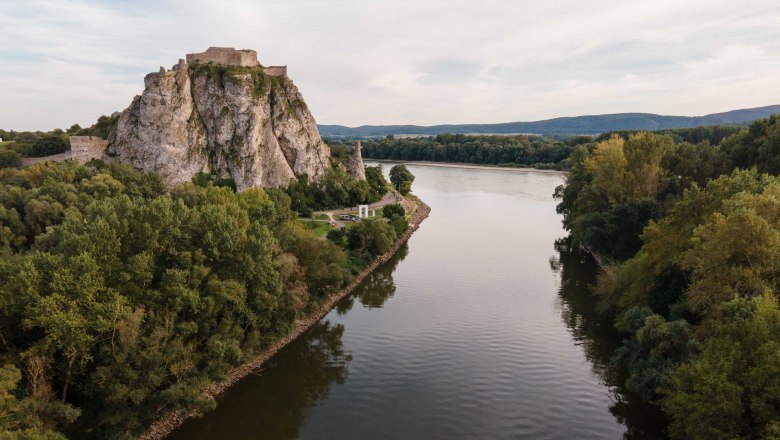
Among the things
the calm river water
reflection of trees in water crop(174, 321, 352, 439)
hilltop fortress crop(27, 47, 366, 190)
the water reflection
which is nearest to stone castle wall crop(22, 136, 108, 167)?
hilltop fortress crop(27, 47, 366, 190)

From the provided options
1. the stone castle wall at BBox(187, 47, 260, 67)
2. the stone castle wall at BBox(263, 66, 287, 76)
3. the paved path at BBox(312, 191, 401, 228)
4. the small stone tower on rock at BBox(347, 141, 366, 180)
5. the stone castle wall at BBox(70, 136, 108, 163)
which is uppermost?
the stone castle wall at BBox(187, 47, 260, 67)

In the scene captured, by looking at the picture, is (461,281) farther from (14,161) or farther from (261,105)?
(14,161)

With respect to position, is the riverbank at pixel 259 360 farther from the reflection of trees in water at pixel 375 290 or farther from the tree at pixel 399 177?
the tree at pixel 399 177

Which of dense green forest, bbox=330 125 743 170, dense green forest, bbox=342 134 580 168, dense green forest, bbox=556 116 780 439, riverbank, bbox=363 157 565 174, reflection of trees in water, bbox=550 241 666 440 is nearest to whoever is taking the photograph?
dense green forest, bbox=556 116 780 439

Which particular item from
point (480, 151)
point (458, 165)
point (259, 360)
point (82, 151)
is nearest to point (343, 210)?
point (82, 151)

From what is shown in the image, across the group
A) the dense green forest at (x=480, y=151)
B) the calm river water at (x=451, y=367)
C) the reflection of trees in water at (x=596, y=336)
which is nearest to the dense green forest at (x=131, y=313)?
the calm river water at (x=451, y=367)

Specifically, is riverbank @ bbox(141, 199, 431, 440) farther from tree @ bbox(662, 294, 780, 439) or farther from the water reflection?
tree @ bbox(662, 294, 780, 439)

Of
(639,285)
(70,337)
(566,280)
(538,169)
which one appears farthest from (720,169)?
(538,169)
